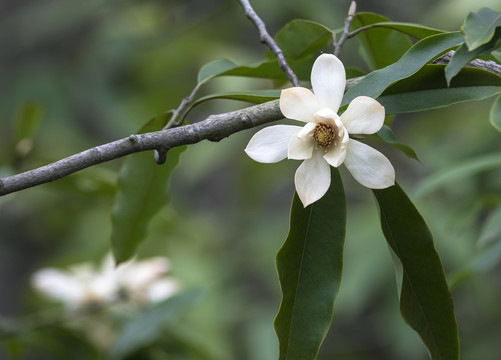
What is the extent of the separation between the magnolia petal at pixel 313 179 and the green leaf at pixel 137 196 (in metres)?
0.20

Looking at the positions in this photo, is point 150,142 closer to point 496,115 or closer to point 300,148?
point 300,148

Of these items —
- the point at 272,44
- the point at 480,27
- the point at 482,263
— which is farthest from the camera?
the point at 482,263

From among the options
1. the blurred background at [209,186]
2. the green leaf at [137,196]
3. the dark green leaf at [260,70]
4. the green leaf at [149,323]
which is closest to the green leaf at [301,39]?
the dark green leaf at [260,70]

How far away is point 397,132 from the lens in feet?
8.16

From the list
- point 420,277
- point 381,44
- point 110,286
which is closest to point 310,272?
point 420,277

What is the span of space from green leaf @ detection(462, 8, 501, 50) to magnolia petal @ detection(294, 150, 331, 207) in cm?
15

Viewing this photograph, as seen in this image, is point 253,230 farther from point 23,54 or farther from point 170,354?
point 23,54

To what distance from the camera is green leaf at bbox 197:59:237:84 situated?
28.5 inches

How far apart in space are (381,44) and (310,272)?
1.03 ft

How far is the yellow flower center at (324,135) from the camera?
55 cm

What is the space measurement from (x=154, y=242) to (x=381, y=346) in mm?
851

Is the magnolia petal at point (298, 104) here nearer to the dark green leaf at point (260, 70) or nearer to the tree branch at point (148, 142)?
the tree branch at point (148, 142)

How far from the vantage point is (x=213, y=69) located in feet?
2.41

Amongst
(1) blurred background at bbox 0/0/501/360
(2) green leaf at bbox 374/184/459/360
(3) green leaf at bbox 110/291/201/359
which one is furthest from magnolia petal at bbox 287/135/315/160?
(3) green leaf at bbox 110/291/201/359
